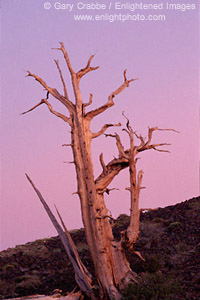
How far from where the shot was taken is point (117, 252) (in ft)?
45.1

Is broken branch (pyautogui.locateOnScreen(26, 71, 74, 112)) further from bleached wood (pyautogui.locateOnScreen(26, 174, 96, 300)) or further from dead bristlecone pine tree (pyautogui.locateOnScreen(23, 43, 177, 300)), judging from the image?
bleached wood (pyautogui.locateOnScreen(26, 174, 96, 300))

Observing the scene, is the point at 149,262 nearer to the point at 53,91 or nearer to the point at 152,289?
the point at 152,289

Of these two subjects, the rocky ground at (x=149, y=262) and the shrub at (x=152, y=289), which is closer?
the shrub at (x=152, y=289)

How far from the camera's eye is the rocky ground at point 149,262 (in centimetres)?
1370

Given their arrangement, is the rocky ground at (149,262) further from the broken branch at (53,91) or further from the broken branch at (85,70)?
the broken branch at (85,70)

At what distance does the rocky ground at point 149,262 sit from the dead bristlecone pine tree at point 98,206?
75cm

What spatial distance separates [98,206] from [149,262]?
4111 mm

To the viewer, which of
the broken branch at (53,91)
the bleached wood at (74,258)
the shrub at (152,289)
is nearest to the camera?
the shrub at (152,289)

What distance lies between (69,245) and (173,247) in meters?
6.77

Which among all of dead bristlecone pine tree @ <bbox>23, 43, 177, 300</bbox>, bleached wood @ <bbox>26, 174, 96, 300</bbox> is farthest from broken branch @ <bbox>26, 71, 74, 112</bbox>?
bleached wood @ <bbox>26, 174, 96, 300</bbox>

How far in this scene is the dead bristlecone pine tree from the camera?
1351 centimetres

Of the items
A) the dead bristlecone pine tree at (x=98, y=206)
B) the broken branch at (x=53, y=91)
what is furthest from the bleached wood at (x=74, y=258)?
the broken branch at (x=53, y=91)

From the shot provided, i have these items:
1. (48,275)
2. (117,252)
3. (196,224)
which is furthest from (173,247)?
(117,252)

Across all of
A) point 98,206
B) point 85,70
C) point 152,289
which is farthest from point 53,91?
point 152,289
